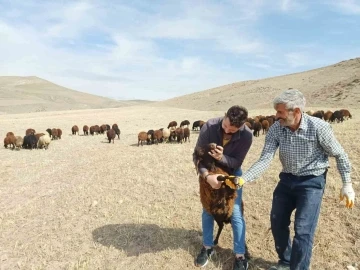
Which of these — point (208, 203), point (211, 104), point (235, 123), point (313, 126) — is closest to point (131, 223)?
point (208, 203)

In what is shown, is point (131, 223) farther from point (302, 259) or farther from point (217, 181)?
point (302, 259)

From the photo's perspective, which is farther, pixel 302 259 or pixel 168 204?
pixel 168 204

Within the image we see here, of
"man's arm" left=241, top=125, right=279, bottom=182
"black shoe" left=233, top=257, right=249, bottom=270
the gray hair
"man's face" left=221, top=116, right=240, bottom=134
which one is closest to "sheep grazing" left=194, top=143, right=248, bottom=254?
"man's face" left=221, top=116, right=240, bottom=134

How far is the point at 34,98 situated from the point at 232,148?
125 m

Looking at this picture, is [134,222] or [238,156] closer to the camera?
[238,156]

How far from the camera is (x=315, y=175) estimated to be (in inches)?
145

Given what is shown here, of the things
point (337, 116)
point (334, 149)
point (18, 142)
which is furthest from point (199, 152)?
point (337, 116)

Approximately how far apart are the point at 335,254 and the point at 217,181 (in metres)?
2.23

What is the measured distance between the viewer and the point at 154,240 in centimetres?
537

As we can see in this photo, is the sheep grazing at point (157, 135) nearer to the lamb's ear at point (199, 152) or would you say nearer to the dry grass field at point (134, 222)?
the dry grass field at point (134, 222)

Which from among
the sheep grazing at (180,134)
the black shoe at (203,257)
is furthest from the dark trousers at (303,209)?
the sheep grazing at (180,134)

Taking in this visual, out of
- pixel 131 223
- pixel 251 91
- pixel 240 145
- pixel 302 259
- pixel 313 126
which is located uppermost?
pixel 251 91

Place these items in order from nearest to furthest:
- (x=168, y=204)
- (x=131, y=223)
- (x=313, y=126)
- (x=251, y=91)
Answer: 1. (x=313, y=126)
2. (x=131, y=223)
3. (x=168, y=204)
4. (x=251, y=91)

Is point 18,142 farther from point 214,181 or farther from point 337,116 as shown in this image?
point 337,116
